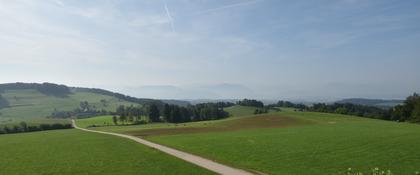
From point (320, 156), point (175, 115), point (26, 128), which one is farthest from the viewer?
point (175, 115)

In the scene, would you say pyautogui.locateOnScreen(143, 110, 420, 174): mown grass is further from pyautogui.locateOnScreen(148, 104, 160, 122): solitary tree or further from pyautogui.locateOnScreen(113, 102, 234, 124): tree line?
pyautogui.locateOnScreen(148, 104, 160, 122): solitary tree

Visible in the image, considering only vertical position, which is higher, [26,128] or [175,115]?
[175,115]

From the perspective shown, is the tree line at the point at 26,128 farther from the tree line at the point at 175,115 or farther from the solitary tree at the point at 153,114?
the solitary tree at the point at 153,114

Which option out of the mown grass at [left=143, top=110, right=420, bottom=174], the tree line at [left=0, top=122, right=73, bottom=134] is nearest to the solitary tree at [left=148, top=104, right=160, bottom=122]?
the tree line at [left=0, top=122, right=73, bottom=134]

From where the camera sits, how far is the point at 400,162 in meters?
26.2

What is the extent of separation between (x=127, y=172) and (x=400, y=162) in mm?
19723

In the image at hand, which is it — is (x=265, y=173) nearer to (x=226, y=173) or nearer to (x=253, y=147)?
(x=226, y=173)

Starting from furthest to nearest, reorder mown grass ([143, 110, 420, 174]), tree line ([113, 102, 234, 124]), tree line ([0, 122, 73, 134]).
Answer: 1. tree line ([113, 102, 234, 124])
2. tree line ([0, 122, 73, 134])
3. mown grass ([143, 110, 420, 174])

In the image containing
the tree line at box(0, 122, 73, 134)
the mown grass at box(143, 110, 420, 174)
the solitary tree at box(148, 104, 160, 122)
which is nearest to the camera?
the mown grass at box(143, 110, 420, 174)

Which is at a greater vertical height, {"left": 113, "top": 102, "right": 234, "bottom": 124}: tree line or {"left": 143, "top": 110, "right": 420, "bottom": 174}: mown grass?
{"left": 113, "top": 102, "right": 234, "bottom": 124}: tree line

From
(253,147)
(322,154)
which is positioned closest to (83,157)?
(253,147)

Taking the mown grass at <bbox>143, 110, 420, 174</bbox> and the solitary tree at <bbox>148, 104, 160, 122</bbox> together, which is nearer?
the mown grass at <bbox>143, 110, 420, 174</bbox>

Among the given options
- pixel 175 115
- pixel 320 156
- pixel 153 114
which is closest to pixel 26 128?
pixel 153 114

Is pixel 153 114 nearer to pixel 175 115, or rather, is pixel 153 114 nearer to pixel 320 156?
pixel 175 115
